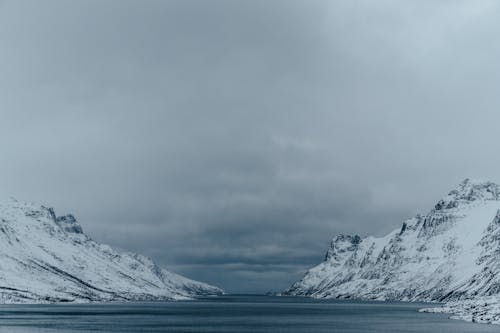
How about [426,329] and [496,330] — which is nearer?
[496,330]

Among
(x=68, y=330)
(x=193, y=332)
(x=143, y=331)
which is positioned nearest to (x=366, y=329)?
(x=193, y=332)

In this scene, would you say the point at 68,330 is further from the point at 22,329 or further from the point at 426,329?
the point at 426,329

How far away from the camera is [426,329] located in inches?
7530

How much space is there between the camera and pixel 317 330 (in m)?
191

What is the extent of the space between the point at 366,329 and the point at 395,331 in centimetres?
1328

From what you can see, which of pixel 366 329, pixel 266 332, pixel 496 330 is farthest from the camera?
pixel 366 329

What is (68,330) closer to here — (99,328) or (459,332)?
(99,328)

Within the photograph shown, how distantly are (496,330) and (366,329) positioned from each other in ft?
132

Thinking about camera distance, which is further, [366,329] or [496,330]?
[366,329]

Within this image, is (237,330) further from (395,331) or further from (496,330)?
(496,330)

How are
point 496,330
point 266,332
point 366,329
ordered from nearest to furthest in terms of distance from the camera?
point 496,330 → point 266,332 → point 366,329

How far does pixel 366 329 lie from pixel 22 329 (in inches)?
3785

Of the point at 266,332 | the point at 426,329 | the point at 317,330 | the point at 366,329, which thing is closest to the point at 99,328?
the point at 266,332

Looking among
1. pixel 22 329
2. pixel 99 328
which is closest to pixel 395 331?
pixel 99 328
